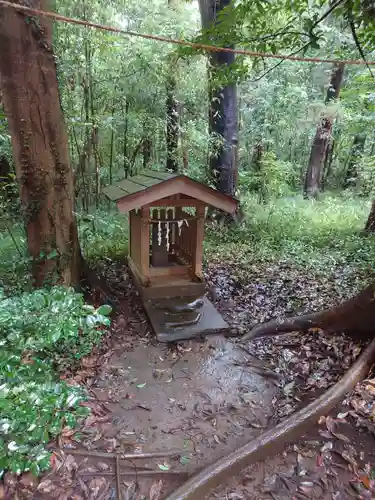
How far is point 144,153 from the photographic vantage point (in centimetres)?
900

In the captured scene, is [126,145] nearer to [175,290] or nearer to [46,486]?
[175,290]

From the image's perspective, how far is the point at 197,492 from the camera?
2459 millimetres

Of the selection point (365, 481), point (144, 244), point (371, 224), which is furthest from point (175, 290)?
point (371, 224)

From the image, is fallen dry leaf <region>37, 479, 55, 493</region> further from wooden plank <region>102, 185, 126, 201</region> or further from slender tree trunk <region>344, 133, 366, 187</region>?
slender tree trunk <region>344, 133, 366, 187</region>

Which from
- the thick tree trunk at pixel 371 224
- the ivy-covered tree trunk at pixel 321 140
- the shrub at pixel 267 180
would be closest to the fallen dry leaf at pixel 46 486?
the thick tree trunk at pixel 371 224

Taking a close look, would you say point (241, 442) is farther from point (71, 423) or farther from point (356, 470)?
point (71, 423)

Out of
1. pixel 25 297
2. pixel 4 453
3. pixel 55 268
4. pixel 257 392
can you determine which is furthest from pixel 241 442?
pixel 55 268

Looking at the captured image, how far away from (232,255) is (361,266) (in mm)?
2520

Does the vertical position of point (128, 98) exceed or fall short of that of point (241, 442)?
it exceeds it

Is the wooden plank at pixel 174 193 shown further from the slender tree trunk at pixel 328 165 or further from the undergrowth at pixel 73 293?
the slender tree trunk at pixel 328 165

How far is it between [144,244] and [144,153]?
4.56m

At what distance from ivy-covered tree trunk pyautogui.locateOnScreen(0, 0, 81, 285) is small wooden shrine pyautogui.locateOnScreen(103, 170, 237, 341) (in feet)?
2.71

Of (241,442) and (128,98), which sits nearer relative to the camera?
(241,442)

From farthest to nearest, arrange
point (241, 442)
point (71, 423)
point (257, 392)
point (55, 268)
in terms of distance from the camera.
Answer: point (55, 268) < point (257, 392) < point (241, 442) < point (71, 423)
